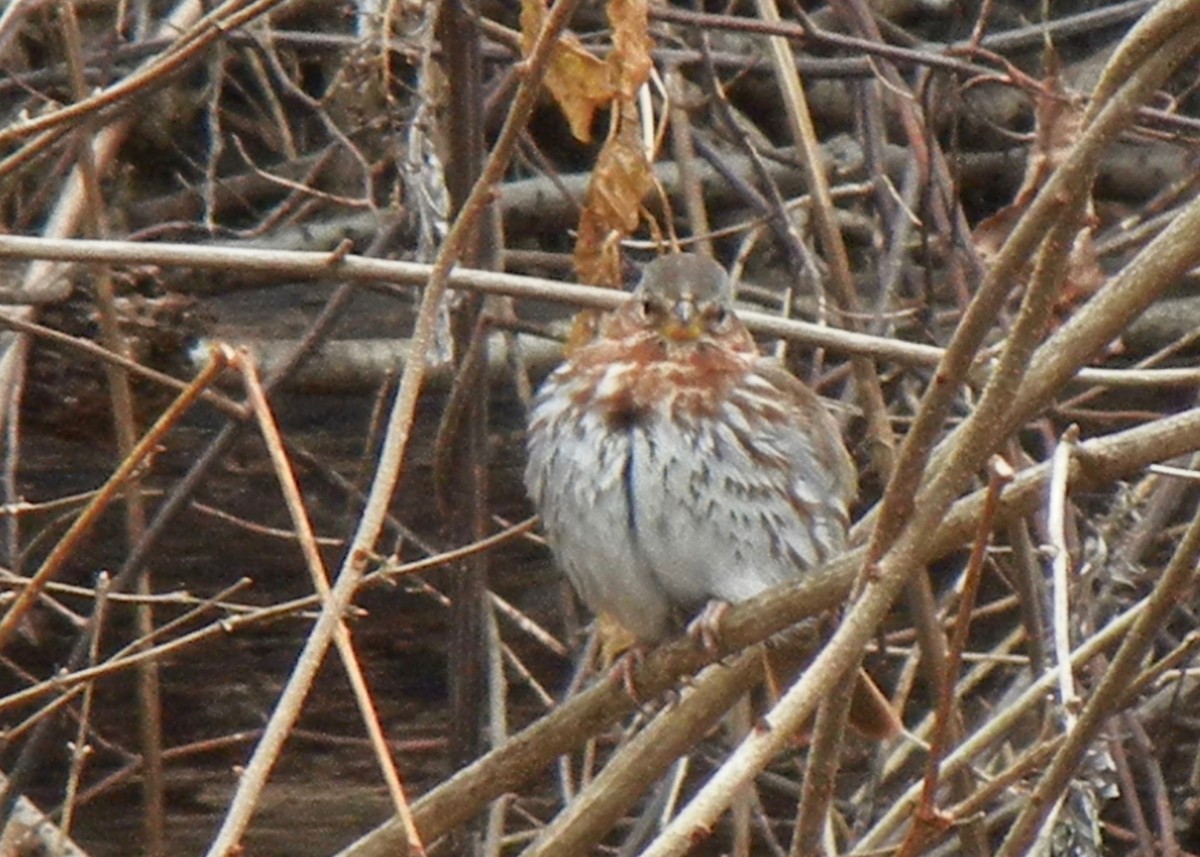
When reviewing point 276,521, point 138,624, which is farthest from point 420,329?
point 276,521

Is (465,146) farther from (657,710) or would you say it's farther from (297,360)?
(657,710)

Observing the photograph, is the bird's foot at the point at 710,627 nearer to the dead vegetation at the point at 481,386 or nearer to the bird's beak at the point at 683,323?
the dead vegetation at the point at 481,386

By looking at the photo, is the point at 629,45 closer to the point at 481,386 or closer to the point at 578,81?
the point at 578,81

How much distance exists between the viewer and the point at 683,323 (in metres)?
4.13

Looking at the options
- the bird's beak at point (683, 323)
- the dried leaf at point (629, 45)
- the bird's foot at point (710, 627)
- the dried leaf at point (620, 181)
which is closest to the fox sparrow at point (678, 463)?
the bird's beak at point (683, 323)

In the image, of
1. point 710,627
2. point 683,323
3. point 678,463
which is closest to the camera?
point 710,627

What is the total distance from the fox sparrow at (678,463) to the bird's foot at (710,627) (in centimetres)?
11

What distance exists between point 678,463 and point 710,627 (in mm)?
592

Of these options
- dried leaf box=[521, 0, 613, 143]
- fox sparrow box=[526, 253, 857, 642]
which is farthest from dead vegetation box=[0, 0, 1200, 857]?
fox sparrow box=[526, 253, 857, 642]

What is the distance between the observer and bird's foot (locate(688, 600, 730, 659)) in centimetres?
306

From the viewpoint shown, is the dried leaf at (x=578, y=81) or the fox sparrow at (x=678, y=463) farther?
the fox sparrow at (x=678, y=463)

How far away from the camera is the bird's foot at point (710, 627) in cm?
306

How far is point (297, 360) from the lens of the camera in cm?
427

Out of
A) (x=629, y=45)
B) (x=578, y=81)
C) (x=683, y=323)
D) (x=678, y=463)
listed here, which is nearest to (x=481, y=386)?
(x=683, y=323)
